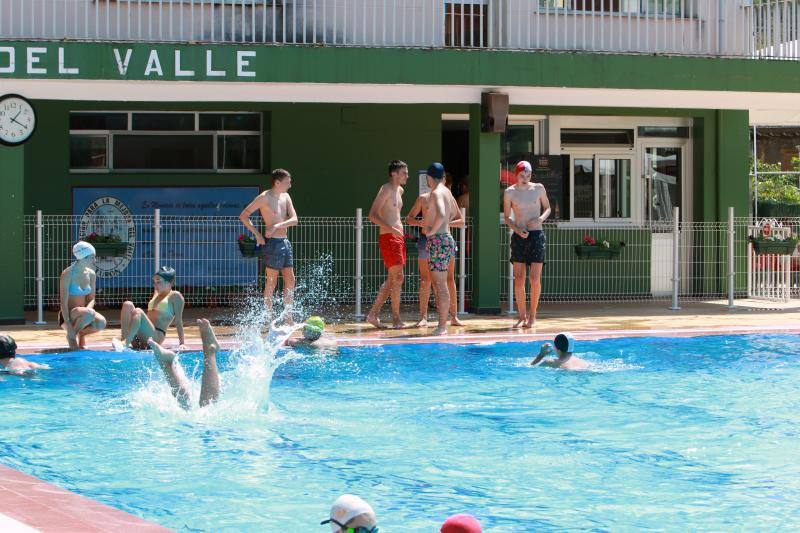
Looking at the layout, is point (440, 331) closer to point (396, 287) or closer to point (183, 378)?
point (396, 287)

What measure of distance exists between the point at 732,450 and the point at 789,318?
770cm

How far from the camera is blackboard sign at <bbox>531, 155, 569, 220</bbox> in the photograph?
18953mm

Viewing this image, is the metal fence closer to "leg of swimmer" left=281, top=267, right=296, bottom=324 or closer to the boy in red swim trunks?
the boy in red swim trunks

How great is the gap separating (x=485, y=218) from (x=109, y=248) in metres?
5.12

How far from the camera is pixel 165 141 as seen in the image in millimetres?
18391

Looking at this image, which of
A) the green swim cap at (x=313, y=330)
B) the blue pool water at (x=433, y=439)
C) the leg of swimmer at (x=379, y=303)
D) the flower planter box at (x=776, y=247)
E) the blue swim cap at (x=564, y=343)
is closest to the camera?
the blue pool water at (x=433, y=439)

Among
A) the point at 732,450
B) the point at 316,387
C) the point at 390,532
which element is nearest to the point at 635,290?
the point at 316,387

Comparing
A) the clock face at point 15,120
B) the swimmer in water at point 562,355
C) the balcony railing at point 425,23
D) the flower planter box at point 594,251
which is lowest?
the swimmer in water at point 562,355

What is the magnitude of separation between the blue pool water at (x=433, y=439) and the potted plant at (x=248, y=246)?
4073 millimetres

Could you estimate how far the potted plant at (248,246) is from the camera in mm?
16562

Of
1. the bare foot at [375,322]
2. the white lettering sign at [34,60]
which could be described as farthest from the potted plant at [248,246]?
the white lettering sign at [34,60]

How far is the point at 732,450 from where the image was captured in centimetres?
880

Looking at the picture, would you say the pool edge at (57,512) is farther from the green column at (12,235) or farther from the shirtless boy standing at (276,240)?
the green column at (12,235)

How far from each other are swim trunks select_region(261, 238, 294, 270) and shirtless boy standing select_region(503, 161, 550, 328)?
269cm
